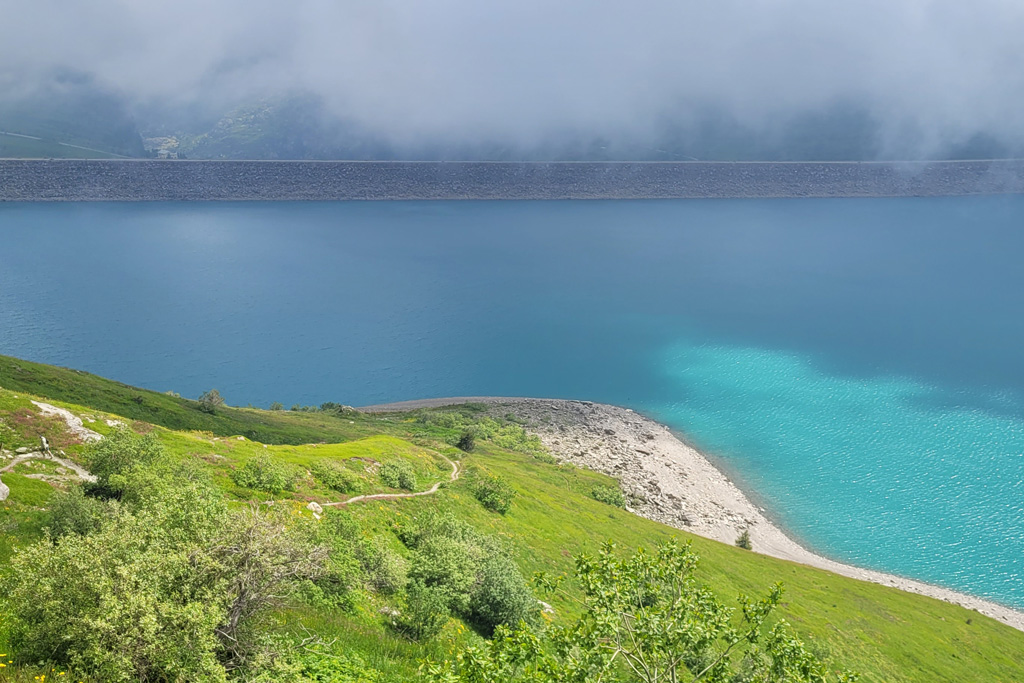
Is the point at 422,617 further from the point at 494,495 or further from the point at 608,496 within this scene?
the point at 608,496

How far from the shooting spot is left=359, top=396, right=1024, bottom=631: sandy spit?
39.7 meters

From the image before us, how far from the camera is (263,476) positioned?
19.1 metres

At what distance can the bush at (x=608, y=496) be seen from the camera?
133ft

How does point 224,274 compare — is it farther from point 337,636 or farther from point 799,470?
point 337,636

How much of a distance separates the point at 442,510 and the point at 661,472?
30.6m

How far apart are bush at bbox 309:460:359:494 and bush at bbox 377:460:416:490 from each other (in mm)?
2083

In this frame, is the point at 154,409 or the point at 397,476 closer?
the point at 397,476

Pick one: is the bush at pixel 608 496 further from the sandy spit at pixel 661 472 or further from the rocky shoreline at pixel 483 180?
the rocky shoreline at pixel 483 180

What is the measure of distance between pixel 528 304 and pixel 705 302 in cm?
2642

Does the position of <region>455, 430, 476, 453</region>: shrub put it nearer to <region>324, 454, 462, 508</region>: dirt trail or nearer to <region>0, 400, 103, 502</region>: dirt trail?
<region>324, 454, 462, 508</region>: dirt trail

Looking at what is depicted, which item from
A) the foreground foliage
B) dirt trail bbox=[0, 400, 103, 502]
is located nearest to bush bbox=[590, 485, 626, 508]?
dirt trail bbox=[0, 400, 103, 502]

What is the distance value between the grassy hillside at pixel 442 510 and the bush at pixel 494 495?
1.77 feet

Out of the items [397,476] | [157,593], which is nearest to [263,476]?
[397,476]

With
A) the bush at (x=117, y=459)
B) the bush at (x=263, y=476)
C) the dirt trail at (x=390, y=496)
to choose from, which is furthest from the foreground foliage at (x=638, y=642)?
the bush at (x=263, y=476)
